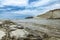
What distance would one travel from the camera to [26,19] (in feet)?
10.9

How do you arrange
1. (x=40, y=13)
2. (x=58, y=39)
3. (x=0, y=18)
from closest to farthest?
1. (x=58, y=39)
2. (x=0, y=18)
3. (x=40, y=13)

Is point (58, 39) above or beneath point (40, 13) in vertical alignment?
beneath

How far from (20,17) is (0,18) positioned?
1.41 feet

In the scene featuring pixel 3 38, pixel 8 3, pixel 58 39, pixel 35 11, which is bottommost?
pixel 58 39

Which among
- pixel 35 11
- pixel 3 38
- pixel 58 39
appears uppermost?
pixel 35 11

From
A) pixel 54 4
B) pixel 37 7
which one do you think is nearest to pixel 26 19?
pixel 37 7

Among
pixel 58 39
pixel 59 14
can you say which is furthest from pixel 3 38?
pixel 59 14

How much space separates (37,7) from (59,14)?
34.1 inches

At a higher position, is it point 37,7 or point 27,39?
point 37,7

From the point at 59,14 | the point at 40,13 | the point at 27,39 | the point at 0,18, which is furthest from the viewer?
the point at 59,14

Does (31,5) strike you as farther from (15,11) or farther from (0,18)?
(0,18)

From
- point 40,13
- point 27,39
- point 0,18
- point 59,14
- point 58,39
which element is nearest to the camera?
point 27,39

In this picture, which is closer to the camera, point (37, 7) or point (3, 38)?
point (3, 38)

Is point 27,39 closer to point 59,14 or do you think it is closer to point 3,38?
point 3,38
